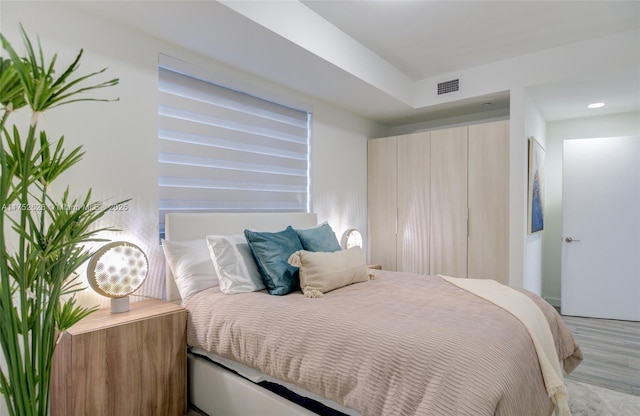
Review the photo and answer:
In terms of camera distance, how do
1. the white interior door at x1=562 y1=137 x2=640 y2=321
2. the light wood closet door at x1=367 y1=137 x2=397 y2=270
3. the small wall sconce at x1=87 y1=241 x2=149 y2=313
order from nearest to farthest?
the small wall sconce at x1=87 y1=241 x2=149 y2=313, the white interior door at x1=562 y1=137 x2=640 y2=321, the light wood closet door at x1=367 y1=137 x2=397 y2=270

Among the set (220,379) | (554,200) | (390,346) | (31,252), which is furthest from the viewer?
(554,200)

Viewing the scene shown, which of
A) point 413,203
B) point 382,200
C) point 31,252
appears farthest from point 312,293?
point 382,200

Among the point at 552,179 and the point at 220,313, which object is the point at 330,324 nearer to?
the point at 220,313

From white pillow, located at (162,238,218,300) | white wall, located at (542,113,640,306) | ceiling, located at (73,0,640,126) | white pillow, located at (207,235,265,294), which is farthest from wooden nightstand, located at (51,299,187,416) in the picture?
white wall, located at (542,113,640,306)

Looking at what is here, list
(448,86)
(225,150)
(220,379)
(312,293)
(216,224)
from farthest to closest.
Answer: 1. (448,86)
2. (225,150)
3. (216,224)
4. (312,293)
5. (220,379)

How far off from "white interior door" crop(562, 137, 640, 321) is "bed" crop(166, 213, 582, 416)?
2504mm

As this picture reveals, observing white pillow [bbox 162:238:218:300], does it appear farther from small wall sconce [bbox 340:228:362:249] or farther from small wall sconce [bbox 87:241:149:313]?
small wall sconce [bbox 340:228:362:249]

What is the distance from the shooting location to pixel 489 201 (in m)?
3.54

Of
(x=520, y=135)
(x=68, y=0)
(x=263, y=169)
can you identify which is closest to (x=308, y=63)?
(x=263, y=169)

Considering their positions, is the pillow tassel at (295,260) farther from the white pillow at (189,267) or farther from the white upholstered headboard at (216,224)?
the white upholstered headboard at (216,224)

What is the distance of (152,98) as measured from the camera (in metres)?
2.37

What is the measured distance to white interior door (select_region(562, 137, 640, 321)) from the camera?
3934 mm

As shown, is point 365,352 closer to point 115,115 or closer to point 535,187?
point 115,115

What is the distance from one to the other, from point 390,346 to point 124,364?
1360 mm
